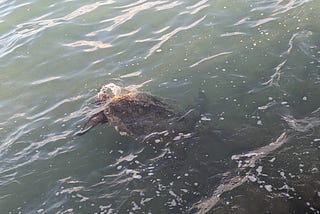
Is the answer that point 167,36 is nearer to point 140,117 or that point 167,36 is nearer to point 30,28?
point 140,117

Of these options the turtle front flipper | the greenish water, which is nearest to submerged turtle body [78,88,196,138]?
the turtle front flipper

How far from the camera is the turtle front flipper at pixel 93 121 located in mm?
9322

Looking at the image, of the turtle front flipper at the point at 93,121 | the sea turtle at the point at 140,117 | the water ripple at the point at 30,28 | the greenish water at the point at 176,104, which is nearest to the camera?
the greenish water at the point at 176,104

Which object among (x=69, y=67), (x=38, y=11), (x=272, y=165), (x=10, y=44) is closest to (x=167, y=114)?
(x=272, y=165)

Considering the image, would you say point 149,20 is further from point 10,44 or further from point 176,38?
point 10,44

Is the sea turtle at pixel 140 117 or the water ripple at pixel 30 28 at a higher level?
the water ripple at pixel 30 28

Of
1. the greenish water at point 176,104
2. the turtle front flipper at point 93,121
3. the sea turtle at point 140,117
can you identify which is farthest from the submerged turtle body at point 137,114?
the greenish water at point 176,104

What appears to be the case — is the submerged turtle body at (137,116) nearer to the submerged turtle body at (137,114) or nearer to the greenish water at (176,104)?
the submerged turtle body at (137,114)

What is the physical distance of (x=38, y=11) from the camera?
16562mm

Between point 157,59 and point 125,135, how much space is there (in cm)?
337

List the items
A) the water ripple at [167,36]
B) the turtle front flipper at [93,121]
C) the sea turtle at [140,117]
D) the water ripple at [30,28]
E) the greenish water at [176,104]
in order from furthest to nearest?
1. the water ripple at [30,28]
2. the water ripple at [167,36]
3. the turtle front flipper at [93,121]
4. the sea turtle at [140,117]
5. the greenish water at [176,104]

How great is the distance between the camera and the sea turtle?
9.14 metres

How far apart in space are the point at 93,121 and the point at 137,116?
3.35 ft

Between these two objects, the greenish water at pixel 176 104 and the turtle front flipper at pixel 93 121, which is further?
the turtle front flipper at pixel 93 121
